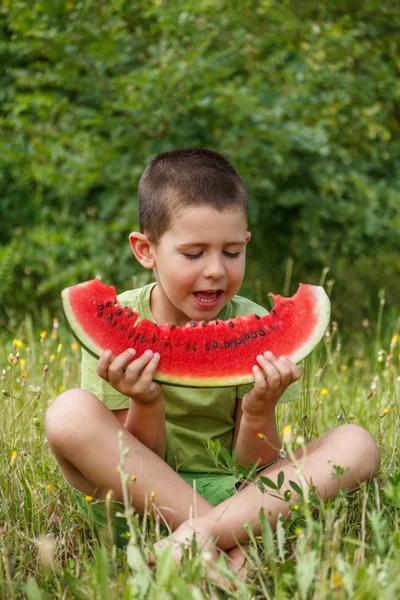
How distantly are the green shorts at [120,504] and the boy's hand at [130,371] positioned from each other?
1.11 ft

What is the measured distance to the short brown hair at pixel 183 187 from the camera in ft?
8.59

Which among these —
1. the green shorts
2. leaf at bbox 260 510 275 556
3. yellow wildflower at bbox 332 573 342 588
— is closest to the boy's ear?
the green shorts

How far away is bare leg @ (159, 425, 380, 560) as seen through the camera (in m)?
2.28

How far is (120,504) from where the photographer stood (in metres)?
2.49

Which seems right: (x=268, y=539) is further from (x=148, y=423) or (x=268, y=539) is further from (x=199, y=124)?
(x=199, y=124)

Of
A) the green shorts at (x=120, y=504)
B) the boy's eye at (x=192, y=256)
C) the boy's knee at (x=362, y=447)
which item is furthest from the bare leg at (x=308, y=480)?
the boy's eye at (x=192, y=256)

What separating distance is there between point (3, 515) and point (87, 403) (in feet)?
1.49

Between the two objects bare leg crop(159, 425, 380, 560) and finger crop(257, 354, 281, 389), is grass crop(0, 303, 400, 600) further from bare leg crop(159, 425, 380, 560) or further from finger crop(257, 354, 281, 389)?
finger crop(257, 354, 281, 389)

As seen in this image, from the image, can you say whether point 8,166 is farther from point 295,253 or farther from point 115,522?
point 115,522

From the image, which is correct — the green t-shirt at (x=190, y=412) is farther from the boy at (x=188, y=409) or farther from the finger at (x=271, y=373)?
the finger at (x=271, y=373)

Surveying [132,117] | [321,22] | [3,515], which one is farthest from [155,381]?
[321,22]

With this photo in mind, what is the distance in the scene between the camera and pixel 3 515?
8.03 feet

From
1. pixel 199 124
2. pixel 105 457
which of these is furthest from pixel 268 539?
pixel 199 124

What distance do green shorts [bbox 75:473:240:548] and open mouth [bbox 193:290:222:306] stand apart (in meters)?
0.58
